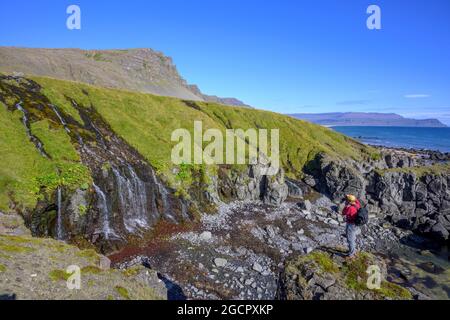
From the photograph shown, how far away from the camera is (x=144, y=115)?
67438 mm

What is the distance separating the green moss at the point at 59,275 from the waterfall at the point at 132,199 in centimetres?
2054

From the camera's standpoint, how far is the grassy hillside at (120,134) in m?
36.7

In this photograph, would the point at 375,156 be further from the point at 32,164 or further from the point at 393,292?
the point at 393,292

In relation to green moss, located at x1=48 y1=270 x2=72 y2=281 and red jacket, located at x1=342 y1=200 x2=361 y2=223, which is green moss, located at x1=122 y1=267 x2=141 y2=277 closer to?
green moss, located at x1=48 y1=270 x2=72 y2=281

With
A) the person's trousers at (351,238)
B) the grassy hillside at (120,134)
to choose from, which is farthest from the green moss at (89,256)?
the person's trousers at (351,238)

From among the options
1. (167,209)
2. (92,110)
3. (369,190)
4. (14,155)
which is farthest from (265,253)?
(92,110)

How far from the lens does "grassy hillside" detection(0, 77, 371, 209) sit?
3666cm

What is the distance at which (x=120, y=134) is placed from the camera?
56.2 m

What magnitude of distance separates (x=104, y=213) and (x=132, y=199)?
4.83 meters

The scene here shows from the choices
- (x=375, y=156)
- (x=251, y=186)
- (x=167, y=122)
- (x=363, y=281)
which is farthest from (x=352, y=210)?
(x=375, y=156)

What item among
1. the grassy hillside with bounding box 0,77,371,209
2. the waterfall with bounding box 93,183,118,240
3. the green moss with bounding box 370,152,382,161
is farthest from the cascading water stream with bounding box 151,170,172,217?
the green moss with bounding box 370,152,382,161
